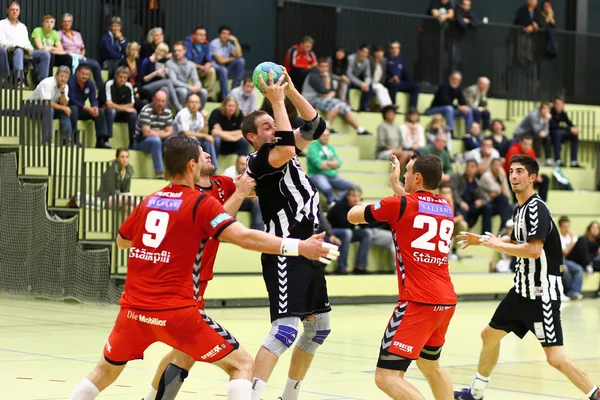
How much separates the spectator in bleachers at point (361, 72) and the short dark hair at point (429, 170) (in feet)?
50.6

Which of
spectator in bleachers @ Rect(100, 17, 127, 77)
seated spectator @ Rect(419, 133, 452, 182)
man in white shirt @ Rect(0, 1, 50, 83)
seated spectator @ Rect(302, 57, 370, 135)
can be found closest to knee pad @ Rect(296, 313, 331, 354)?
man in white shirt @ Rect(0, 1, 50, 83)

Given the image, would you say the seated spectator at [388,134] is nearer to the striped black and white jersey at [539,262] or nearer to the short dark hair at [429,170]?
the striped black and white jersey at [539,262]

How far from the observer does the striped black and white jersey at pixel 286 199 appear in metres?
7.27

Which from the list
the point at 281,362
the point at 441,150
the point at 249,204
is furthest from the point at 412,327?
the point at 441,150

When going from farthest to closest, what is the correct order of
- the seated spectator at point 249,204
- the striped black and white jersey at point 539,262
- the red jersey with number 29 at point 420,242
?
1. the seated spectator at point 249,204
2. the striped black and white jersey at point 539,262
3. the red jersey with number 29 at point 420,242

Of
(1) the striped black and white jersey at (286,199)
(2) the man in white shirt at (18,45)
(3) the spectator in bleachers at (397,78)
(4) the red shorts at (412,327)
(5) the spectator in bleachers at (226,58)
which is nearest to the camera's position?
(4) the red shorts at (412,327)

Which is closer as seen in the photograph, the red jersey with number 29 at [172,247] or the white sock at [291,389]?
the red jersey with number 29 at [172,247]

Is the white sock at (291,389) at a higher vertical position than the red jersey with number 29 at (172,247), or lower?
lower

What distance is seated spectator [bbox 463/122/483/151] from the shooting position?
73.9ft

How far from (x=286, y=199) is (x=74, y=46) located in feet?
40.8

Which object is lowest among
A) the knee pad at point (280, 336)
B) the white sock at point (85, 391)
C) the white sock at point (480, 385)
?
the white sock at point (480, 385)

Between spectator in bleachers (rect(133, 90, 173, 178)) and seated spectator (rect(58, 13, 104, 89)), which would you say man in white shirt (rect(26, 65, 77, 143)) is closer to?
seated spectator (rect(58, 13, 104, 89))

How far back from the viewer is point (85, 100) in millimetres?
17781

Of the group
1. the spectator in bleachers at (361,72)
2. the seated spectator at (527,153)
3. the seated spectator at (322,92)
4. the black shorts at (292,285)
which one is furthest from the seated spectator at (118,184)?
the seated spectator at (527,153)
